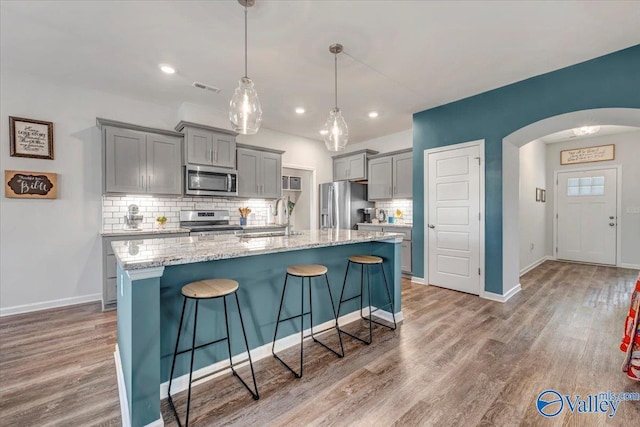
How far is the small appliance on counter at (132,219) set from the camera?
3.83 meters

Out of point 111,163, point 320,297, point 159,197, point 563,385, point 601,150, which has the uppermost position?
point 601,150

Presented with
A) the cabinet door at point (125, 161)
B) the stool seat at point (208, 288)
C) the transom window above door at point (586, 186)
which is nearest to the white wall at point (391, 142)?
the transom window above door at point (586, 186)

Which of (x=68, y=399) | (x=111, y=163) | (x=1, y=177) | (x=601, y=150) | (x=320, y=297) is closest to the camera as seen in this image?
(x=68, y=399)

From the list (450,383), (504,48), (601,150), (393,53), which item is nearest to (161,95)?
(393,53)

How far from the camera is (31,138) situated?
3.36 m

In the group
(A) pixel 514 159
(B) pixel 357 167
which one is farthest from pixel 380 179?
(A) pixel 514 159

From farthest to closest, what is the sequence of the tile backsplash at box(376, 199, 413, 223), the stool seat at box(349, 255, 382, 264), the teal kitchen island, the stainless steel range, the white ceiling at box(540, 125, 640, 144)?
1. the tile backsplash at box(376, 199, 413, 223)
2. the white ceiling at box(540, 125, 640, 144)
3. the stainless steel range
4. the stool seat at box(349, 255, 382, 264)
5. the teal kitchen island

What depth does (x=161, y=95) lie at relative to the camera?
3.88 metres

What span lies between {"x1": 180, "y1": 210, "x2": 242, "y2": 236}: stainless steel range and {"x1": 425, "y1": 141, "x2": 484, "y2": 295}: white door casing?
3.14 meters

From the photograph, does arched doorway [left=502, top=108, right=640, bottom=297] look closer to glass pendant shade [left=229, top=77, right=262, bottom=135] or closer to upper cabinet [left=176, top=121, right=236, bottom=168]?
glass pendant shade [left=229, top=77, right=262, bottom=135]

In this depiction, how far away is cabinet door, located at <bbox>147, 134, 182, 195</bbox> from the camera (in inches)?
152

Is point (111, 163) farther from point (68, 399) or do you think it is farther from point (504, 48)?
point (504, 48)

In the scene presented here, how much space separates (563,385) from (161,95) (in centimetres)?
526

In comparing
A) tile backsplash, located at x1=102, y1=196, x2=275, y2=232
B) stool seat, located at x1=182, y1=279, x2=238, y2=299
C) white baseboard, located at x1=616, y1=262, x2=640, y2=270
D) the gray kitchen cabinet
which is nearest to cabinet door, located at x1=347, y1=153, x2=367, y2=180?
tile backsplash, located at x1=102, y1=196, x2=275, y2=232
